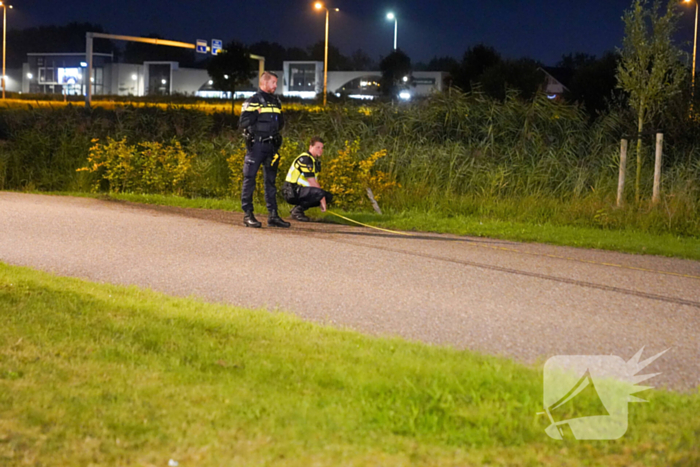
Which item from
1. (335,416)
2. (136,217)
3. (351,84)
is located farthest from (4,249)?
(351,84)

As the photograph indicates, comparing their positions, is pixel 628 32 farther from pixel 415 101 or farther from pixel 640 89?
pixel 415 101

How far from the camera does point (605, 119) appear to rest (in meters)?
19.3

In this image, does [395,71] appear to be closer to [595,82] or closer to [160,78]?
[595,82]

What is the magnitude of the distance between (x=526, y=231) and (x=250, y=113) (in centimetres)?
434

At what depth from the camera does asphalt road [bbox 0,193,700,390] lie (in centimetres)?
618

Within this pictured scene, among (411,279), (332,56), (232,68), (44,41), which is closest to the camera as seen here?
(411,279)

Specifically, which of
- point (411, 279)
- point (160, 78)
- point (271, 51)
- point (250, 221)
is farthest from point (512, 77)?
point (271, 51)

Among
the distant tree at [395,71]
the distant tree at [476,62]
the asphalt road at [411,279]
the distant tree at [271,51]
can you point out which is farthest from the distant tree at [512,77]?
the distant tree at [271,51]

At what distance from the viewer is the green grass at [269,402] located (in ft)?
12.0

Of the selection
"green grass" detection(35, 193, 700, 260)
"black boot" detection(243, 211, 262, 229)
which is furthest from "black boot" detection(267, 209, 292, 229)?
"green grass" detection(35, 193, 700, 260)

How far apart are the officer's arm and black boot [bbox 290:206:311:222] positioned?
1.74 metres

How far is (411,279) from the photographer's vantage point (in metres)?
8.26

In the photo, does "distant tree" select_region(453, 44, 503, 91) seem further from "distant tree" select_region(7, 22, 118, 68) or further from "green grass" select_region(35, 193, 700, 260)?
"distant tree" select_region(7, 22, 118, 68)

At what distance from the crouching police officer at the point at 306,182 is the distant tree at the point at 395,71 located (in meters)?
64.8
